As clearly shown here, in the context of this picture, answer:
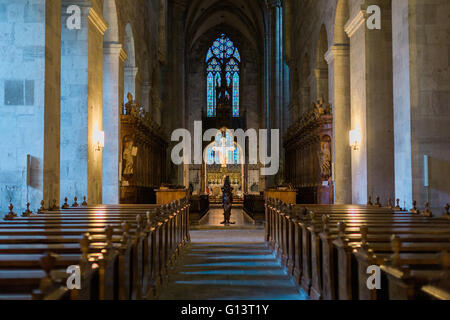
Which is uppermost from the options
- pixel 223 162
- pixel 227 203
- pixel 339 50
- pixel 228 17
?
pixel 228 17

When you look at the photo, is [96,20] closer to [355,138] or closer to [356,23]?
[356,23]

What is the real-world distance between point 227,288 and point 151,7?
1847cm

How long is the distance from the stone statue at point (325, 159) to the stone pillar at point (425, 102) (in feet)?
20.1

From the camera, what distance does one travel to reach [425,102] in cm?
826

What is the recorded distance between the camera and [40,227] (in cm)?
485

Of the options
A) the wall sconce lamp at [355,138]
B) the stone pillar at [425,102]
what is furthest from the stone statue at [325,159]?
the stone pillar at [425,102]

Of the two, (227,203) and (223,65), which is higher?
(223,65)

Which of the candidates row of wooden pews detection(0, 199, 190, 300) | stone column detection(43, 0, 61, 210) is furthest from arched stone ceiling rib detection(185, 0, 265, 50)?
row of wooden pews detection(0, 199, 190, 300)

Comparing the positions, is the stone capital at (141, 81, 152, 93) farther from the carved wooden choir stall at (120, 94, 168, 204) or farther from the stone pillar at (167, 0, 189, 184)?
the stone pillar at (167, 0, 189, 184)

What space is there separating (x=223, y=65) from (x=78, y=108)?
2996 cm

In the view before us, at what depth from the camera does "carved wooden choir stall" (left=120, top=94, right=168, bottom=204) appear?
14.9 m

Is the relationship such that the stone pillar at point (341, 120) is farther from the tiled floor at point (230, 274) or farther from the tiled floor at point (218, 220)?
the tiled floor at point (230, 274)

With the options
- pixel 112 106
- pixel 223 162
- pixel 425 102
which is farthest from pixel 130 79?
pixel 223 162

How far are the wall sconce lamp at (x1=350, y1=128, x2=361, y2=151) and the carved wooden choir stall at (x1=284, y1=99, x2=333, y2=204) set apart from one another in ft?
9.63
